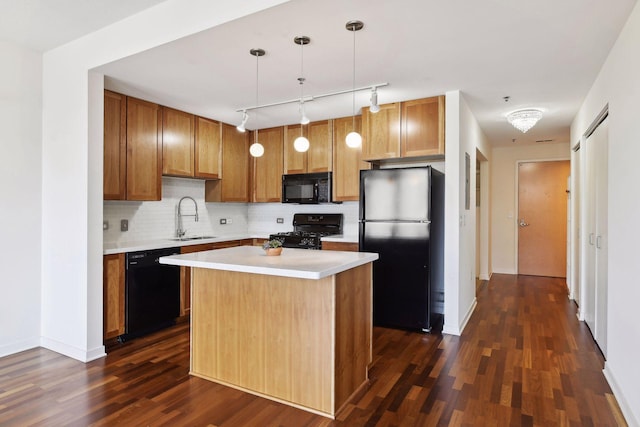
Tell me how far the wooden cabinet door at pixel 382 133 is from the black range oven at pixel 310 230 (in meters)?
1.19

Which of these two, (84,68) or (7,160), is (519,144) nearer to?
(84,68)

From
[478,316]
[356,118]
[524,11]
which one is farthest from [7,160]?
[478,316]

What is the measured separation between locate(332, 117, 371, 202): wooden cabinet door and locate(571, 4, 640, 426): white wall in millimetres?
2493

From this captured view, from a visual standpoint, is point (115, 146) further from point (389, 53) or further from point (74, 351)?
point (389, 53)

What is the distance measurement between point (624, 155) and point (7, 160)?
4.53 m

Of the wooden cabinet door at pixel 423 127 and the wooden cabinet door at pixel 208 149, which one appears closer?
the wooden cabinet door at pixel 423 127

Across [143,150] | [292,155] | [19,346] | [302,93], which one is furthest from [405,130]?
[19,346]

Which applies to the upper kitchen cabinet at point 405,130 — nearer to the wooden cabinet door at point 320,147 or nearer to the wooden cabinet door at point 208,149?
the wooden cabinet door at point 320,147

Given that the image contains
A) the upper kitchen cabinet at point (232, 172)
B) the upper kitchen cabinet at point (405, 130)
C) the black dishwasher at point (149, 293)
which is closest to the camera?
the black dishwasher at point (149, 293)

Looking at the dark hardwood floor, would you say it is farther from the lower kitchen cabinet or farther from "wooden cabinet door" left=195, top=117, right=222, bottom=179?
"wooden cabinet door" left=195, top=117, right=222, bottom=179

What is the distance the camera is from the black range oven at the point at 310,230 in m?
4.62

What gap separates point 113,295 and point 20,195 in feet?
3.76

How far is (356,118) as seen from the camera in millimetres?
4637

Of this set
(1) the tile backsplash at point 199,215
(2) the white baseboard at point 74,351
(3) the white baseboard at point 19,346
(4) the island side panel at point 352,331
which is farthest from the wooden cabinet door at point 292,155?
(3) the white baseboard at point 19,346
